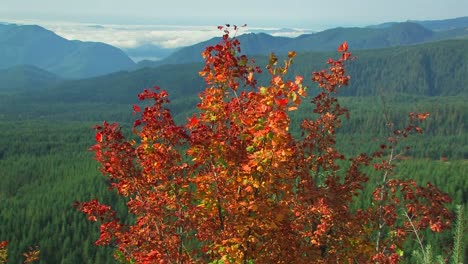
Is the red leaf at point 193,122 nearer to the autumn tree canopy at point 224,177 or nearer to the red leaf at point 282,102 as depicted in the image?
the autumn tree canopy at point 224,177

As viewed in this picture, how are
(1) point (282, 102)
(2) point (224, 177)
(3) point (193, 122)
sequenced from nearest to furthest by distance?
(1) point (282, 102) → (3) point (193, 122) → (2) point (224, 177)

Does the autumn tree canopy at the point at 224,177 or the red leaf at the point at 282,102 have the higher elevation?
the red leaf at the point at 282,102

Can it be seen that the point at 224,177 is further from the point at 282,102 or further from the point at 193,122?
the point at 282,102

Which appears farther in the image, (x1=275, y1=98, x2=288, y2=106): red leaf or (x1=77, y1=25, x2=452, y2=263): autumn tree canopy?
(x1=77, y1=25, x2=452, y2=263): autumn tree canopy

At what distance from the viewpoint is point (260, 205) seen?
972cm

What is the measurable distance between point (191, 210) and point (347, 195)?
4873mm

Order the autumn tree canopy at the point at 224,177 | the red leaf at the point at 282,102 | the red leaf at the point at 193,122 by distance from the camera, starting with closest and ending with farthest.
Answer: the red leaf at the point at 282,102
the autumn tree canopy at the point at 224,177
the red leaf at the point at 193,122

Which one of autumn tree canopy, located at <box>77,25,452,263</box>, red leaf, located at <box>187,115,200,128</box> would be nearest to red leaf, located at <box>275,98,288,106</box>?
autumn tree canopy, located at <box>77,25,452,263</box>

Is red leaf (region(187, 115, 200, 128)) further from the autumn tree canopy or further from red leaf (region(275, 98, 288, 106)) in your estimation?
red leaf (region(275, 98, 288, 106))

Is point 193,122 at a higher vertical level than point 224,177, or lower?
higher

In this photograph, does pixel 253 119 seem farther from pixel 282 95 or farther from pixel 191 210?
pixel 191 210

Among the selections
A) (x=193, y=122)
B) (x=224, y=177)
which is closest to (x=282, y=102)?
(x=193, y=122)

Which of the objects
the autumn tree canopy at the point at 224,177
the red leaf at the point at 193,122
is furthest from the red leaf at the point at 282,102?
the red leaf at the point at 193,122

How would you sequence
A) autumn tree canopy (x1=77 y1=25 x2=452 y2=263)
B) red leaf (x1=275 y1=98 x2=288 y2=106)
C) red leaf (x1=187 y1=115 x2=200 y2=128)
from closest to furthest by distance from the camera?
red leaf (x1=275 y1=98 x2=288 y2=106) < autumn tree canopy (x1=77 y1=25 x2=452 y2=263) < red leaf (x1=187 y1=115 x2=200 y2=128)
